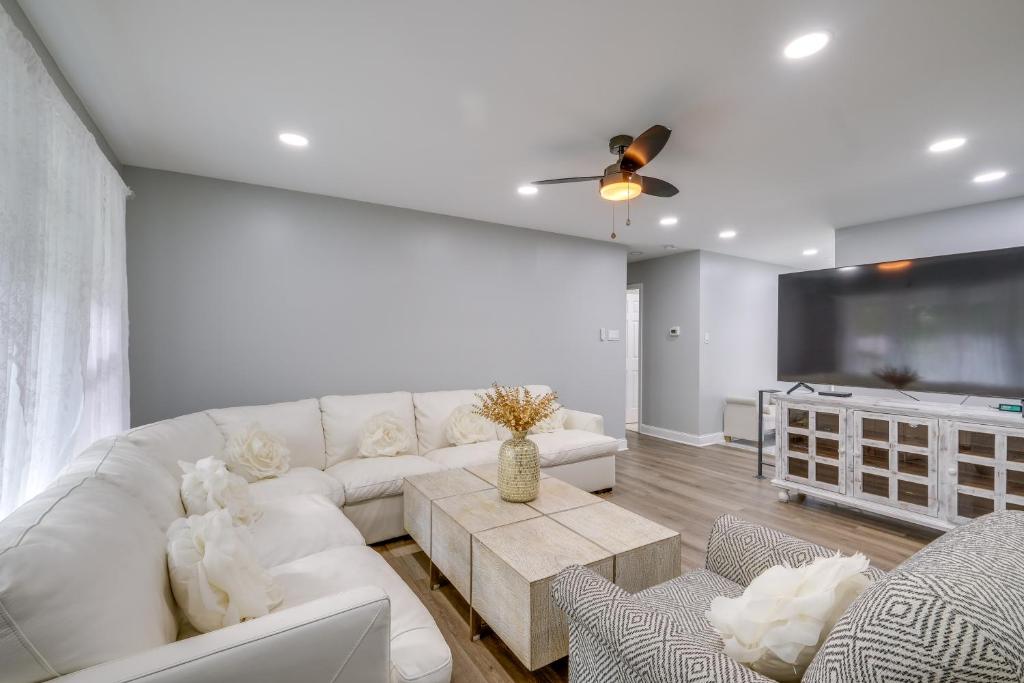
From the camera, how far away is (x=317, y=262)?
3484 millimetres

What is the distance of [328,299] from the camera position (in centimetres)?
353

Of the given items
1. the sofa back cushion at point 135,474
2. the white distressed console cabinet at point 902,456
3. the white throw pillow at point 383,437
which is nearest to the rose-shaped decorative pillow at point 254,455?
the white throw pillow at point 383,437

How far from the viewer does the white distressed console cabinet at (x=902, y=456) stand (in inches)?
104

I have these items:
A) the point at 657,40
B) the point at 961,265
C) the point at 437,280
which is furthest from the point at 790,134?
the point at 437,280

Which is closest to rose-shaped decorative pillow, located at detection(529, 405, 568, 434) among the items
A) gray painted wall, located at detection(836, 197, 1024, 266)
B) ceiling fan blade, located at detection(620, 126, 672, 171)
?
ceiling fan blade, located at detection(620, 126, 672, 171)

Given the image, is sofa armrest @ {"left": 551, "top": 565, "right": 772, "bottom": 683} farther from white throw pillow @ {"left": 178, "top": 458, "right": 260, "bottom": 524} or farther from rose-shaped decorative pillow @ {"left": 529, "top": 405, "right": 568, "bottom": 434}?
rose-shaped decorative pillow @ {"left": 529, "top": 405, "right": 568, "bottom": 434}

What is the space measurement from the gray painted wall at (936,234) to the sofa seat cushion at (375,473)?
14.7ft

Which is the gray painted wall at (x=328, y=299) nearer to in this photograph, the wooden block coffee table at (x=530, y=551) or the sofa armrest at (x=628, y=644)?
the wooden block coffee table at (x=530, y=551)

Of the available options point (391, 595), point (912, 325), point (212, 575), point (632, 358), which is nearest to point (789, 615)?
point (391, 595)

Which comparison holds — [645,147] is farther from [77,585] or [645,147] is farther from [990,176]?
[990,176]

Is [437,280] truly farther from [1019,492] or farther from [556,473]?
[1019,492]

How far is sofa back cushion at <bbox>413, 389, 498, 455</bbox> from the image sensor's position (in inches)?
137

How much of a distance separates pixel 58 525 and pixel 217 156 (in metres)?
2.58

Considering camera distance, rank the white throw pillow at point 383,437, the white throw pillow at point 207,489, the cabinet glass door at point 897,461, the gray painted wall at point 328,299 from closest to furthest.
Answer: the white throw pillow at point 207,489, the cabinet glass door at point 897,461, the gray painted wall at point 328,299, the white throw pillow at point 383,437
